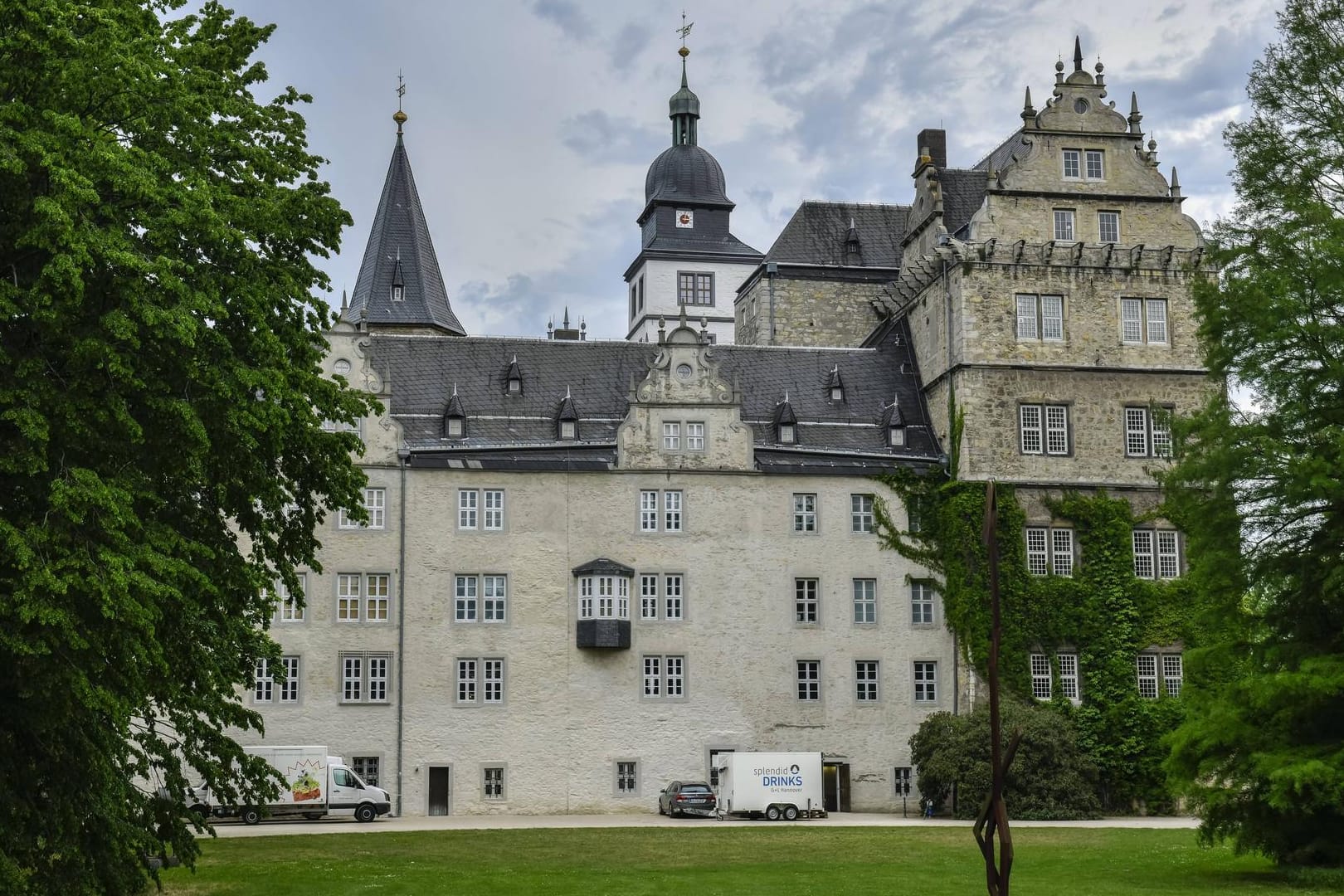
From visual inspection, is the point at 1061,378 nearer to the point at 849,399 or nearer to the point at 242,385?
the point at 849,399

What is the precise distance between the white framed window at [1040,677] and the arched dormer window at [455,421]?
1560 centimetres

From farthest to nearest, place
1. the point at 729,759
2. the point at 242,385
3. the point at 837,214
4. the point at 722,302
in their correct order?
the point at 722,302 → the point at 837,214 → the point at 729,759 → the point at 242,385

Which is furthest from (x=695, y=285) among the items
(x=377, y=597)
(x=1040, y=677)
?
(x=1040, y=677)

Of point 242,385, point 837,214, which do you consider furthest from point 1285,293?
A: point 837,214

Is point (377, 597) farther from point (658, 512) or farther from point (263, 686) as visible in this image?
point (658, 512)

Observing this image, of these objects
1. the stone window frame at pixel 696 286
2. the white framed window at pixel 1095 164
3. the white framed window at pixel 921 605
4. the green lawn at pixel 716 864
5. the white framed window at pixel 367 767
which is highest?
the stone window frame at pixel 696 286

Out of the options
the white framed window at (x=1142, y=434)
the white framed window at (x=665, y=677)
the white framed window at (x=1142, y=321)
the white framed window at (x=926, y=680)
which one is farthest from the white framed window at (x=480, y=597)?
the white framed window at (x=1142, y=321)

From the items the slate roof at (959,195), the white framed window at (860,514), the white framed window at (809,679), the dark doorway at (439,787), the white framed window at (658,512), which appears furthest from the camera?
the slate roof at (959,195)

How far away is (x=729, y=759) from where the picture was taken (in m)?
39.9

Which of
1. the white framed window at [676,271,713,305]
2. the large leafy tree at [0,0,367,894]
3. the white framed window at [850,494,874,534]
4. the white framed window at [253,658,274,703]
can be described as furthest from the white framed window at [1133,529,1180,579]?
the white framed window at [676,271,713,305]

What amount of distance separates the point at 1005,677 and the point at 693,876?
18.8m

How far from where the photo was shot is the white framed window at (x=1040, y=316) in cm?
4503

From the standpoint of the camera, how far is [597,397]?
45844mm

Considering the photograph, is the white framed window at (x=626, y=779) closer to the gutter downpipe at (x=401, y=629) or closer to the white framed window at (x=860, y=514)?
the gutter downpipe at (x=401, y=629)
